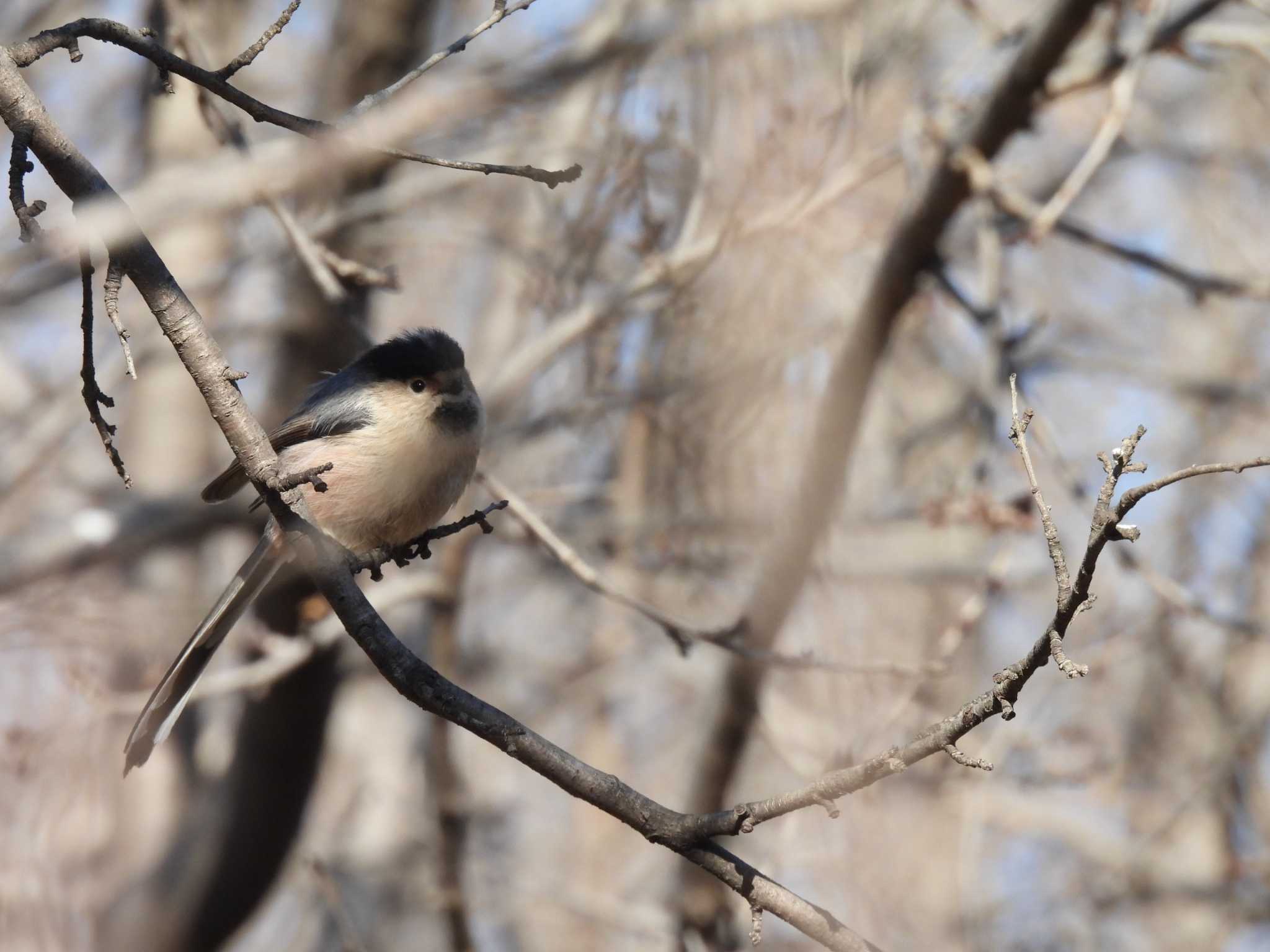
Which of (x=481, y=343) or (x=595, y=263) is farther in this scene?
(x=481, y=343)

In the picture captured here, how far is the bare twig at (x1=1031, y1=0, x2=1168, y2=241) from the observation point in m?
4.32

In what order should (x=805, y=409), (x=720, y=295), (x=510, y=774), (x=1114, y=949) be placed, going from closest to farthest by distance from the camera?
1. (x=720, y=295)
2. (x=805, y=409)
3. (x=1114, y=949)
4. (x=510, y=774)

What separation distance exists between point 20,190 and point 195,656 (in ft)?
5.10

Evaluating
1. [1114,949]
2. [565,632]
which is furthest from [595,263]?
[1114,949]

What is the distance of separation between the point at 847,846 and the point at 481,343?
4145 millimetres

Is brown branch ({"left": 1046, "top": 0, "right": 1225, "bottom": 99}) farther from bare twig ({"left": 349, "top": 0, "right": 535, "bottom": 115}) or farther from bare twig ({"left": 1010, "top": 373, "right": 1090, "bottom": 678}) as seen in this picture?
bare twig ({"left": 1010, "top": 373, "right": 1090, "bottom": 678})

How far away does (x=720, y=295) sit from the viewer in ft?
13.9

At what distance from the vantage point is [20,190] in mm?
2121

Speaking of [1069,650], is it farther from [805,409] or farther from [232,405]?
[232,405]

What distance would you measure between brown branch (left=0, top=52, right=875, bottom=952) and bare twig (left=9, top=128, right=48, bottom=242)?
64mm

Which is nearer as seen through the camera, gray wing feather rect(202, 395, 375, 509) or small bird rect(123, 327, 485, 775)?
small bird rect(123, 327, 485, 775)

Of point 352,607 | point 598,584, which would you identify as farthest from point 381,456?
point 352,607

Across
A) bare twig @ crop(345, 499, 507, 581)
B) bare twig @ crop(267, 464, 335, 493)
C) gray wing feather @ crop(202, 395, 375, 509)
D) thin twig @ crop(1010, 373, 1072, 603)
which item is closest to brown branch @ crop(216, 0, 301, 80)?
bare twig @ crop(267, 464, 335, 493)

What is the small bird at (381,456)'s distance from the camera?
3.54 meters
